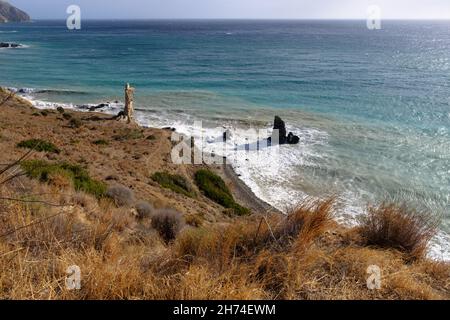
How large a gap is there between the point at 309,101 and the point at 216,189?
24.2 m

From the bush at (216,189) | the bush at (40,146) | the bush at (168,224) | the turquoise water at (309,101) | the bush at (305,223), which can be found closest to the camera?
the bush at (305,223)

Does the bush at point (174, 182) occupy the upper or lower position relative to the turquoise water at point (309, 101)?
lower

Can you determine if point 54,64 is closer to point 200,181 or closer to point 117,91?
point 117,91

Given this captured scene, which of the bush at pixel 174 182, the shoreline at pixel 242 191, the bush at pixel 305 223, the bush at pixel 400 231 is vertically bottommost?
the shoreline at pixel 242 191

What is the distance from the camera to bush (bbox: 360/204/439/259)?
492 cm

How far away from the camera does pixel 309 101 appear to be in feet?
134

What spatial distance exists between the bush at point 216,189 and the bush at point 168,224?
798cm

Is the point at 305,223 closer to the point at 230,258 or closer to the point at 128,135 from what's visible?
the point at 230,258

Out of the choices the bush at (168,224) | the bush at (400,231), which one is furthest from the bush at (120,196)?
the bush at (400,231)

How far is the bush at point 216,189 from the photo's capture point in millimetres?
17828

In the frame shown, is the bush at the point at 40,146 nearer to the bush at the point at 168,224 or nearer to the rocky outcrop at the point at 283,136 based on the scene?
the bush at the point at 168,224

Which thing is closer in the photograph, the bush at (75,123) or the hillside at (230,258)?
the hillside at (230,258)

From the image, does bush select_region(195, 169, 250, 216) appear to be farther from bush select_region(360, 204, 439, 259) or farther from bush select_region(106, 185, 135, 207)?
bush select_region(360, 204, 439, 259)

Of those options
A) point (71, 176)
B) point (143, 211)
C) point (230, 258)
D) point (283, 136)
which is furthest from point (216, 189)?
point (230, 258)
